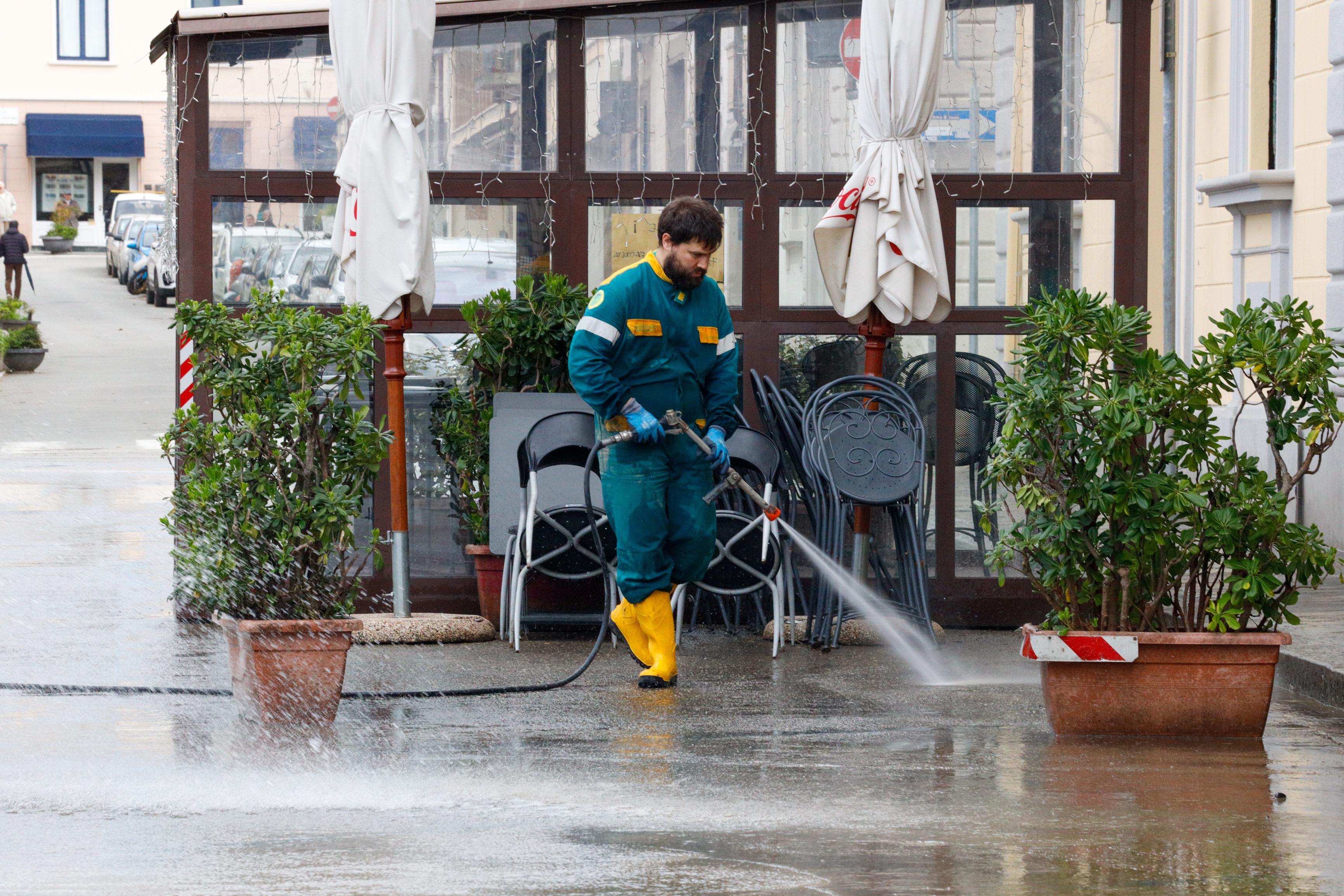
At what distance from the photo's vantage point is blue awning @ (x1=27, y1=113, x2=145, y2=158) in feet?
161

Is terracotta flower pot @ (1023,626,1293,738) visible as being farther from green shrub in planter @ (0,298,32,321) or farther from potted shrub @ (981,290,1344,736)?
green shrub in planter @ (0,298,32,321)

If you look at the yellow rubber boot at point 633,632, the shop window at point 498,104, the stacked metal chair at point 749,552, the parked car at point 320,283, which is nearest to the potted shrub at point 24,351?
the parked car at point 320,283

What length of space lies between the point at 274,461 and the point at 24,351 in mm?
21271

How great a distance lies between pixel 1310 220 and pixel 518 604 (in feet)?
18.8

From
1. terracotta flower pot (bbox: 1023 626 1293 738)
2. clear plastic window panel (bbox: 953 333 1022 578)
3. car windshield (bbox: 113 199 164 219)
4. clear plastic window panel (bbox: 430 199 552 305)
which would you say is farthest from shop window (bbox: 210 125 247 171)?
car windshield (bbox: 113 199 164 219)

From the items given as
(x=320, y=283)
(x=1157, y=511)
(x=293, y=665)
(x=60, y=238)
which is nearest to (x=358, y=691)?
(x=293, y=665)

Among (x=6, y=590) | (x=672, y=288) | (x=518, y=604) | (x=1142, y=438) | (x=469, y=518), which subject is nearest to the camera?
(x=1142, y=438)

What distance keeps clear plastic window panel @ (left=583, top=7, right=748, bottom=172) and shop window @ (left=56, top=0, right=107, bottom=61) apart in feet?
144

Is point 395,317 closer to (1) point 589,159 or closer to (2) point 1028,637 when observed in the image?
(1) point 589,159

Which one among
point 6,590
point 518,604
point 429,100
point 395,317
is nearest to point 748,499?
point 518,604

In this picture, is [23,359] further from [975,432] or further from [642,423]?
[642,423]

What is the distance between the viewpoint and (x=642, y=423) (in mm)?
7078

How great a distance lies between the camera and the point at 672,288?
7289mm

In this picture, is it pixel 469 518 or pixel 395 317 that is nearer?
pixel 395 317
